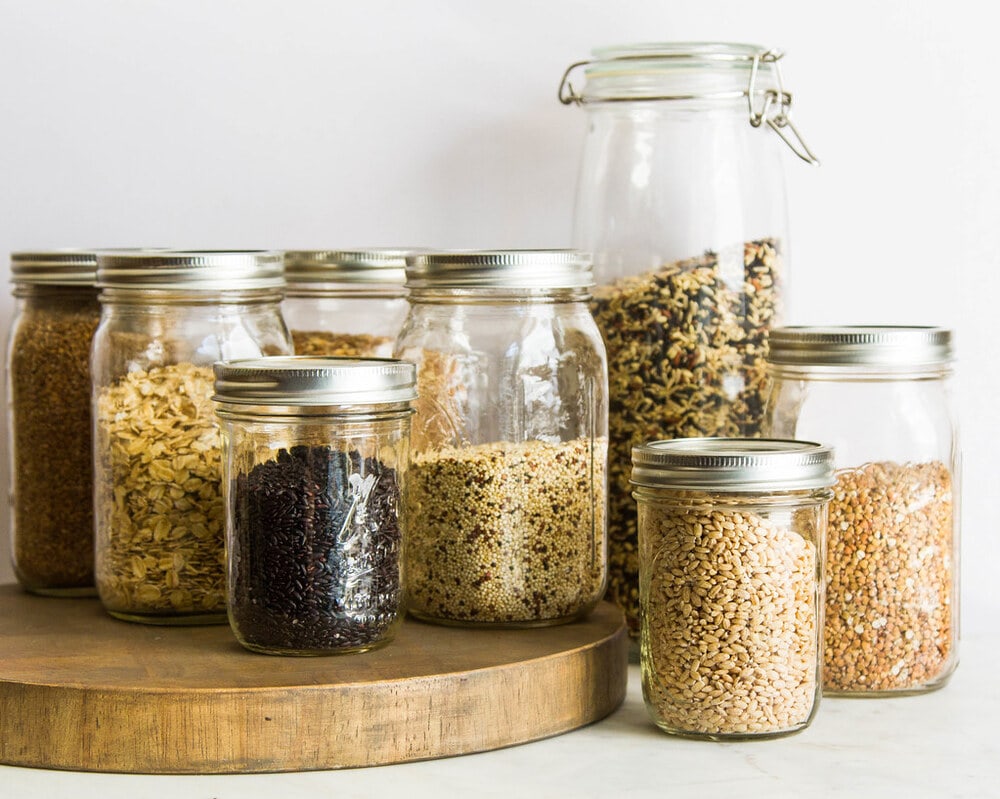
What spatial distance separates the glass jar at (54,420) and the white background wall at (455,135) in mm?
213

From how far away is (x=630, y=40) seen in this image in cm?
157

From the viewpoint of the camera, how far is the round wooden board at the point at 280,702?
103 cm

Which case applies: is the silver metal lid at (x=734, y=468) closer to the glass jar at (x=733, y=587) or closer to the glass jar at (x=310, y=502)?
the glass jar at (x=733, y=587)

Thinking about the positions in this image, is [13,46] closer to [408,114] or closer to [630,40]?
[408,114]

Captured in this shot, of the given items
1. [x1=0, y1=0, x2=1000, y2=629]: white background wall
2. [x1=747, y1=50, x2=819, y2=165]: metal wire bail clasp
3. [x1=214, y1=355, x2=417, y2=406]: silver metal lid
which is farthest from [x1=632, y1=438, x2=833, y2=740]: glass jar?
[x1=0, y1=0, x2=1000, y2=629]: white background wall

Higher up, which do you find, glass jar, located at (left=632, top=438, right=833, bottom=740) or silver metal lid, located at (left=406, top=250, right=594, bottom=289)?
silver metal lid, located at (left=406, top=250, right=594, bottom=289)

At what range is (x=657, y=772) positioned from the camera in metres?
1.05

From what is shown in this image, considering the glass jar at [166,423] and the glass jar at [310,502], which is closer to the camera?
the glass jar at [310,502]

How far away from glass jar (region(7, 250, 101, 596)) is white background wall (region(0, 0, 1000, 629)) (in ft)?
0.70

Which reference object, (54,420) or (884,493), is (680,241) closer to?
(884,493)

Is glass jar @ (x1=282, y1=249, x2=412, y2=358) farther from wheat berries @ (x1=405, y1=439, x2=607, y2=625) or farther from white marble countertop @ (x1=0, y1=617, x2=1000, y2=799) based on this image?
white marble countertop @ (x1=0, y1=617, x2=1000, y2=799)

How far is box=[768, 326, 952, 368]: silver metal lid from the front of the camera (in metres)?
1.23

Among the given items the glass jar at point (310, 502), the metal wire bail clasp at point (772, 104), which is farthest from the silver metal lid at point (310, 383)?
the metal wire bail clasp at point (772, 104)

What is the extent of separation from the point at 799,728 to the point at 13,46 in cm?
114
